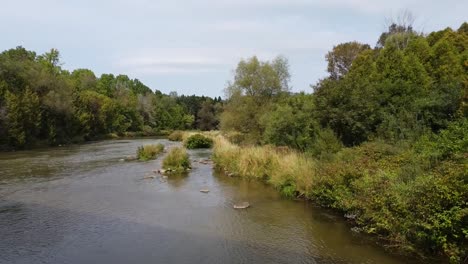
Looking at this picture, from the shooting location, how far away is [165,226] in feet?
43.1

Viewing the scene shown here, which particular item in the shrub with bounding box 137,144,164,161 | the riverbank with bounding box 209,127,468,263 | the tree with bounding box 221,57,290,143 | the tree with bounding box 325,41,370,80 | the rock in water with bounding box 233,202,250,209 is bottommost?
the rock in water with bounding box 233,202,250,209

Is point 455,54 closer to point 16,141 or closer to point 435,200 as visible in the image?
point 435,200

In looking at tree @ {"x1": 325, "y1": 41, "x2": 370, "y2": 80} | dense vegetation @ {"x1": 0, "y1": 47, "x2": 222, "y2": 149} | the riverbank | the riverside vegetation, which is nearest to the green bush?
the riverside vegetation

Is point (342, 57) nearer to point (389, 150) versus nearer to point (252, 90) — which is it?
point (252, 90)

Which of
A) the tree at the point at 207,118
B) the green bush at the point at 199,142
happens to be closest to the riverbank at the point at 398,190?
the green bush at the point at 199,142

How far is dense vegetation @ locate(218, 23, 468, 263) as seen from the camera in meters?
9.15

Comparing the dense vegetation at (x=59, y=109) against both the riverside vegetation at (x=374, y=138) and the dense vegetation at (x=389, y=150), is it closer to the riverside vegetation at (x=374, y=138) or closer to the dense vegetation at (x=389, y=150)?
the riverside vegetation at (x=374, y=138)

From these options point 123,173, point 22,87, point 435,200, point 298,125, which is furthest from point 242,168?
point 22,87

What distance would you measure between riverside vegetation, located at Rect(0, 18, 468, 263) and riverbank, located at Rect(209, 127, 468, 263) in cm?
3

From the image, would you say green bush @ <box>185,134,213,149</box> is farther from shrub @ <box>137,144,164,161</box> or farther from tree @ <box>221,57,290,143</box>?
shrub @ <box>137,144,164,161</box>

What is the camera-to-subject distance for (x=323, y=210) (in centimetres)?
1453

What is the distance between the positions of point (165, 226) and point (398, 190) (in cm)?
743

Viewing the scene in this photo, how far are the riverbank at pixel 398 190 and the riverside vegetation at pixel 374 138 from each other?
3cm

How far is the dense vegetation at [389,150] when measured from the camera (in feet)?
30.0
